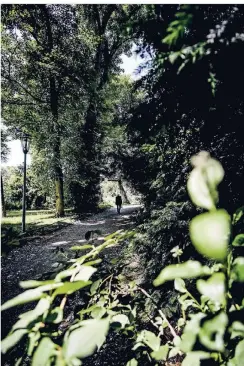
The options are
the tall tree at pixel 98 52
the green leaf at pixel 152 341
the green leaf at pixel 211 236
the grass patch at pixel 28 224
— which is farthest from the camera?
the tall tree at pixel 98 52

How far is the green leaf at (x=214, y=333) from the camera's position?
1.49 ft

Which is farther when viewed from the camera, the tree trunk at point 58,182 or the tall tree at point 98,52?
the tree trunk at point 58,182

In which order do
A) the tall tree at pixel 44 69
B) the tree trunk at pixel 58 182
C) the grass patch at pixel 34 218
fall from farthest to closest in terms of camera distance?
the tree trunk at pixel 58 182 → the tall tree at pixel 44 69 → the grass patch at pixel 34 218

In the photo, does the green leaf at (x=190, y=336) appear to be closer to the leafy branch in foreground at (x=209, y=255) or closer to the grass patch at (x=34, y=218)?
the leafy branch in foreground at (x=209, y=255)

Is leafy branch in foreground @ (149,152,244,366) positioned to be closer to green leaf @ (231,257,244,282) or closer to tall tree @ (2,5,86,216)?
green leaf @ (231,257,244,282)

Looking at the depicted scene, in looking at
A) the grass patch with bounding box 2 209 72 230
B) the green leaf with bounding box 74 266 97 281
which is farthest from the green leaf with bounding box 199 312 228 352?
the grass patch with bounding box 2 209 72 230

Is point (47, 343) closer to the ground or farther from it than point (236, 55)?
closer to the ground

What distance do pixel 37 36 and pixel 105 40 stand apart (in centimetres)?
71

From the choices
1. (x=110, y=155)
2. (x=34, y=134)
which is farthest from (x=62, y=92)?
(x=110, y=155)

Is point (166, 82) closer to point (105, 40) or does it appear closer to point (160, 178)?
point (160, 178)

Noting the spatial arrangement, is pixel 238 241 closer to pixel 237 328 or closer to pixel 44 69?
pixel 237 328

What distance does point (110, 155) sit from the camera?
10430 millimetres

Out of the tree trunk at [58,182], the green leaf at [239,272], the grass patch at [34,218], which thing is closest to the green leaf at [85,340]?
the green leaf at [239,272]

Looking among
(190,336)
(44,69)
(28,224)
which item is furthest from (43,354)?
(44,69)
